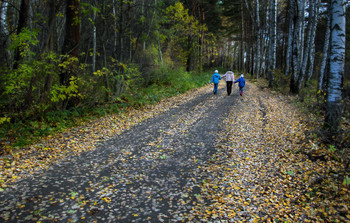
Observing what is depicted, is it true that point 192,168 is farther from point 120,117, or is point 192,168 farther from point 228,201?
point 120,117

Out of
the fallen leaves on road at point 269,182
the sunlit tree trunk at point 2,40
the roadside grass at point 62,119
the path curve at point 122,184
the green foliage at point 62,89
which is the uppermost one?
the sunlit tree trunk at point 2,40

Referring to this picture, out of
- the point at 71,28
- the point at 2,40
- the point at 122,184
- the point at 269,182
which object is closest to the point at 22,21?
the point at 2,40

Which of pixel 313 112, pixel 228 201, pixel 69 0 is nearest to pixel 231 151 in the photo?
pixel 228 201

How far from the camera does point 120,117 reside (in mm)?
11273

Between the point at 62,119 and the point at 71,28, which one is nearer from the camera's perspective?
the point at 62,119

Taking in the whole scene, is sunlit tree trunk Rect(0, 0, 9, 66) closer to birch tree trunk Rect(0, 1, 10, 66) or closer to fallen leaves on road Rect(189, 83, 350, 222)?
birch tree trunk Rect(0, 1, 10, 66)

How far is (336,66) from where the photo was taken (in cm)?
730

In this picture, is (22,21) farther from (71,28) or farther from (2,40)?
(71,28)

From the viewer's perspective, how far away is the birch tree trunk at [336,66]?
7176 mm

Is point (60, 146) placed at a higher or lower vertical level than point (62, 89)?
lower

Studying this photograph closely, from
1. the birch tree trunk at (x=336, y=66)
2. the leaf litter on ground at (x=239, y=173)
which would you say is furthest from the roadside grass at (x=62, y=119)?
the birch tree trunk at (x=336, y=66)

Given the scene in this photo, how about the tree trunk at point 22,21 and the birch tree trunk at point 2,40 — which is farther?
the tree trunk at point 22,21

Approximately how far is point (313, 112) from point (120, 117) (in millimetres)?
9447

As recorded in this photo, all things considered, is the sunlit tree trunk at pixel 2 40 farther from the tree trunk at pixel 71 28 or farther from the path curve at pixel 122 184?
the path curve at pixel 122 184
